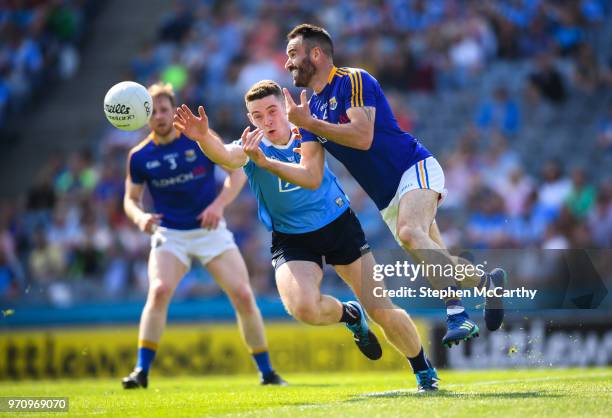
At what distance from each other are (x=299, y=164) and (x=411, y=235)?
1153 mm

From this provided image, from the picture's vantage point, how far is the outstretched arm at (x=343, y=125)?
27.3 feet

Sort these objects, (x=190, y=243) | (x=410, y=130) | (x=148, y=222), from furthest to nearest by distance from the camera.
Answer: (x=410, y=130) → (x=190, y=243) → (x=148, y=222)

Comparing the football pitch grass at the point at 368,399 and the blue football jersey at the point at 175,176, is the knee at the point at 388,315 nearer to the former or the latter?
the football pitch grass at the point at 368,399

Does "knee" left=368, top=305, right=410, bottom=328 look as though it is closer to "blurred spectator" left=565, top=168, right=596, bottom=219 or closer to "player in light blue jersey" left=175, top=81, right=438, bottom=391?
"player in light blue jersey" left=175, top=81, right=438, bottom=391

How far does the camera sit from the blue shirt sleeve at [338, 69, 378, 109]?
28.4ft

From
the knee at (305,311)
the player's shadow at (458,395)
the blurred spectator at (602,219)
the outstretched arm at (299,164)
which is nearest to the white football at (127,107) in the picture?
the outstretched arm at (299,164)

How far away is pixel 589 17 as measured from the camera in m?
19.8

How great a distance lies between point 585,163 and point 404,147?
10393 mm

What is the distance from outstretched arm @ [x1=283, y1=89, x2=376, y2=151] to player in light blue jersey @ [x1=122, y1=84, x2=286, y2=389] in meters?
2.94

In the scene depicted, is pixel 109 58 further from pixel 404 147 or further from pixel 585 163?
pixel 404 147

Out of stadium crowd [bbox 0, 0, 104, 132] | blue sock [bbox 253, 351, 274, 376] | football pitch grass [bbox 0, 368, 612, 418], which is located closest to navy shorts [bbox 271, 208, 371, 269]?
football pitch grass [bbox 0, 368, 612, 418]

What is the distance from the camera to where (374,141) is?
8.90 meters

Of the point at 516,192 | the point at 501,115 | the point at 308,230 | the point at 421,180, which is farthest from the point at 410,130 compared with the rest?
the point at 421,180

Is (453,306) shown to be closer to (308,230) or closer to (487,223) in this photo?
(308,230)
